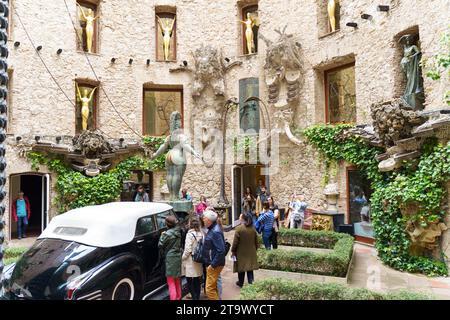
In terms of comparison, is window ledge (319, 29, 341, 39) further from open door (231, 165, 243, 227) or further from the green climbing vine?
open door (231, 165, 243, 227)

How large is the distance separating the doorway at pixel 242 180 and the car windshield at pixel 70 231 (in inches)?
383

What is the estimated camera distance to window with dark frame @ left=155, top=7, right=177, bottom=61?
1542 centimetres

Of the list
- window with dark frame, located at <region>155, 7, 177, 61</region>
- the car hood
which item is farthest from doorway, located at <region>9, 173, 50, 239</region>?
the car hood

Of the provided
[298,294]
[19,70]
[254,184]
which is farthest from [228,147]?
[298,294]

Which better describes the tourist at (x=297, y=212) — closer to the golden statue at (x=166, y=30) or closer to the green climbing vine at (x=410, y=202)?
the green climbing vine at (x=410, y=202)

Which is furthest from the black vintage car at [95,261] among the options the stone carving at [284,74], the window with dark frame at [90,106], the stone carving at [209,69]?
the stone carving at [209,69]

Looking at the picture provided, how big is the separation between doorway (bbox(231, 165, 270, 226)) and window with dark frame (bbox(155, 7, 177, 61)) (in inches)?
227

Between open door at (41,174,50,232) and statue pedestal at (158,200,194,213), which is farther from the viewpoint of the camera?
open door at (41,174,50,232)

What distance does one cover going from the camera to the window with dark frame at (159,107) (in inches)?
602
